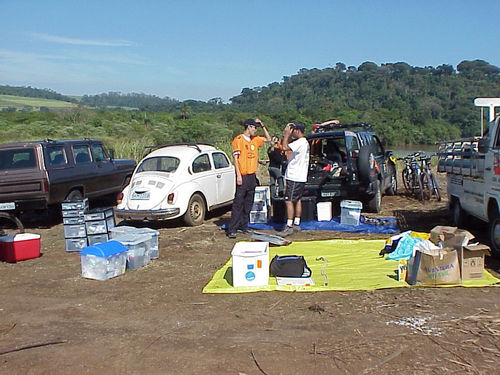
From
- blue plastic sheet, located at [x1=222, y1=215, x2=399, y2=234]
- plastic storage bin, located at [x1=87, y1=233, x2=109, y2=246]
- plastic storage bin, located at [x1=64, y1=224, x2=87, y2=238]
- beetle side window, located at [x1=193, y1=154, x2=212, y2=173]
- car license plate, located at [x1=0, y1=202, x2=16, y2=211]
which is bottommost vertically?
blue plastic sheet, located at [x1=222, y1=215, x2=399, y2=234]

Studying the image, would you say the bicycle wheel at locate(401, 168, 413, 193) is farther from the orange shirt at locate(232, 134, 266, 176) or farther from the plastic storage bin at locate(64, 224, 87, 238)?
the plastic storage bin at locate(64, 224, 87, 238)

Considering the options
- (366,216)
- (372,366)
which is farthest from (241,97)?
(372,366)

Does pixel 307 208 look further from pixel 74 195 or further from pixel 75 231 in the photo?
pixel 74 195

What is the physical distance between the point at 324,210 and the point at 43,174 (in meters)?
5.85

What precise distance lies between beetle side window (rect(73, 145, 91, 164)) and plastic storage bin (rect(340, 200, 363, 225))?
248 inches

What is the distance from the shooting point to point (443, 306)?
5.68 meters

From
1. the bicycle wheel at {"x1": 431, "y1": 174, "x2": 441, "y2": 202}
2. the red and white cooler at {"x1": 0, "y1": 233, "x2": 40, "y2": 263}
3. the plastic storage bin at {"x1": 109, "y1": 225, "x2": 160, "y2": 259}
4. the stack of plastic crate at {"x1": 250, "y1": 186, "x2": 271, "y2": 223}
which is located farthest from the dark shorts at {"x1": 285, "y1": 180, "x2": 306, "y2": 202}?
the bicycle wheel at {"x1": 431, "y1": 174, "x2": 441, "y2": 202}

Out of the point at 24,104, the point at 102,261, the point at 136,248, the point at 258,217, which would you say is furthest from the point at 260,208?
the point at 24,104

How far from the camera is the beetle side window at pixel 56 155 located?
11948 millimetres

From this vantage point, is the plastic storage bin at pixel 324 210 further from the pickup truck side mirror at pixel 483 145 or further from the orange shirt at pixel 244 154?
the pickup truck side mirror at pixel 483 145

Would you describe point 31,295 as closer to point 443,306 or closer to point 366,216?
point 443,306

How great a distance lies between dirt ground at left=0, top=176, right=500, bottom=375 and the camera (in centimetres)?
442

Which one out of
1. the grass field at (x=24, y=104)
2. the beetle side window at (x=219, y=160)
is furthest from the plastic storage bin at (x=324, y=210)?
the grass field at (x=24, y=104)

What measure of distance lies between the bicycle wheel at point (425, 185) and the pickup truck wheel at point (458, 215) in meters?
3.53
